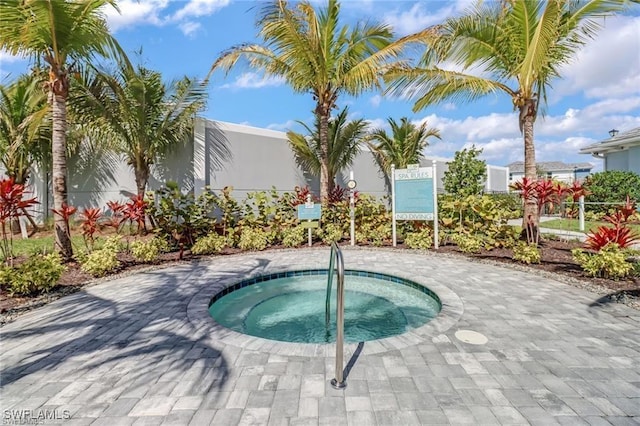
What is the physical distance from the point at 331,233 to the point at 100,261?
5611mm

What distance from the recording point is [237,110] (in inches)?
424

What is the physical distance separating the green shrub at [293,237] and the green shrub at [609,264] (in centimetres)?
622

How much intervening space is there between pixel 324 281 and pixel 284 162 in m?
7.25

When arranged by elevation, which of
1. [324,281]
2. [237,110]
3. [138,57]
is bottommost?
[324,281]

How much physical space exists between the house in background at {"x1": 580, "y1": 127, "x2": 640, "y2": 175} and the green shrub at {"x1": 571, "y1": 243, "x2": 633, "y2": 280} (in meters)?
12.6

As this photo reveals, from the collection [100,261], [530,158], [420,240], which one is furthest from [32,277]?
[530,158]

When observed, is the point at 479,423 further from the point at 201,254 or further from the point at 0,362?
the point at 201,254

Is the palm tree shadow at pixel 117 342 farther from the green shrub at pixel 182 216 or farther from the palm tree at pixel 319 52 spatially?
the palm tree at pixel 319 52

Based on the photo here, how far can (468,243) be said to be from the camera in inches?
291

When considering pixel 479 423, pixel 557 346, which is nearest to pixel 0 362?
pixel 479 423

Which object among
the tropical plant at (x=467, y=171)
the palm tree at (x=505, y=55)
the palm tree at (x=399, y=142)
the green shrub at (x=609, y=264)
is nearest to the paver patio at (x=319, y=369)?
the green shrub at (x=609, y=264)

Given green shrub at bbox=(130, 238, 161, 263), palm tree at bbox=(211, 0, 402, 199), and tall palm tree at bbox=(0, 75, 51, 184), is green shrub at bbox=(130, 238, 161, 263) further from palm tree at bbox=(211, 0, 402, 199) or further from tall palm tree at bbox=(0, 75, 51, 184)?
tall palm tree at bbox=(0, 75, 51, 184)

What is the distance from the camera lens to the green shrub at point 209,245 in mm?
7574

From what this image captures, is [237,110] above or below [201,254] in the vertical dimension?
above
